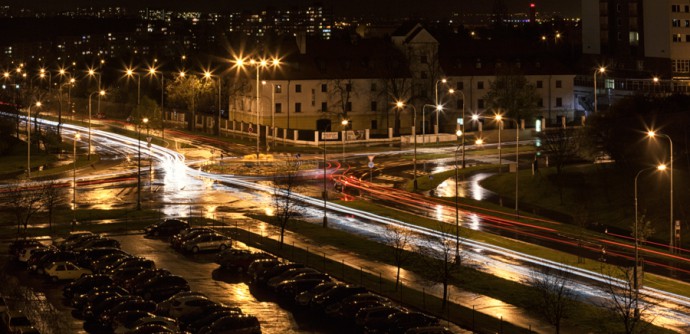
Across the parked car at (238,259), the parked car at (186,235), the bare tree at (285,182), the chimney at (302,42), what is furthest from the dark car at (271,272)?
the chimney at (302,42)

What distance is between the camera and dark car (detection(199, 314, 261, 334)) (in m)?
34.6

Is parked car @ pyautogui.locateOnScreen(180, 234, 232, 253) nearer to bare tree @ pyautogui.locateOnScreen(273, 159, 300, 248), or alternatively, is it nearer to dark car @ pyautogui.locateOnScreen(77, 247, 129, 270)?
dark car @ pyautogui.locateOnScreen(77, 247, 129, 270)

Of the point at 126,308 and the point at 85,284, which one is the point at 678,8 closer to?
the point at 85,284

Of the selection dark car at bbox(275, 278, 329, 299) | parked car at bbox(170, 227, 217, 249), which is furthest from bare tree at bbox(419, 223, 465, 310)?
parked car at bbox(170, 227, 217, 249)

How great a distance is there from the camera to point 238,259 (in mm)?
47094

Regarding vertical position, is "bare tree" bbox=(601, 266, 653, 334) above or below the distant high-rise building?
below

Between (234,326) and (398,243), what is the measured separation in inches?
549

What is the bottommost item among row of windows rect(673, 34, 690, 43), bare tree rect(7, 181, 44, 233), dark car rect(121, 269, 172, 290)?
dark car rect(121, 269, 172, 290)

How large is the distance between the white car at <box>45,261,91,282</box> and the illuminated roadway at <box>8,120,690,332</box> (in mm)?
17870

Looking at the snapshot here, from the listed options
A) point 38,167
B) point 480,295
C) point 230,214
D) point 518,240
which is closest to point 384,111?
point 38,167

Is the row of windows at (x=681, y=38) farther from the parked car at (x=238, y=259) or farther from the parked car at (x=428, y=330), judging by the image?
the parked car at (x=428, y=330)

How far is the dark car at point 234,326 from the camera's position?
34.6 meters

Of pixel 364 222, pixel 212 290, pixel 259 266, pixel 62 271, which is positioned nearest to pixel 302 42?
pixel 364 222

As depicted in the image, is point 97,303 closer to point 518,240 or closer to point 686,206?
point 518,240
